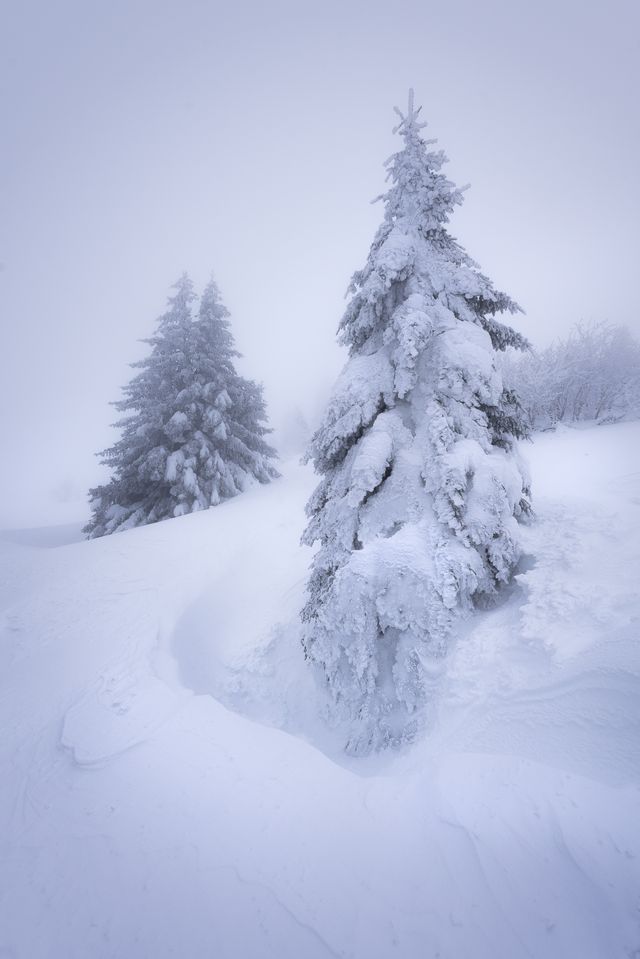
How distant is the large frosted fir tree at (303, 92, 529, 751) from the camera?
5.50 m

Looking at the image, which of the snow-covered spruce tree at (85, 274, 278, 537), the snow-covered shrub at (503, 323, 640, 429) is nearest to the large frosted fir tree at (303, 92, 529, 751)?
the snow-covered spruce tree at (85, 274, 278, 537)

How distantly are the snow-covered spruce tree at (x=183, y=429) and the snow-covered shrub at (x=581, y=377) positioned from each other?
1518cm

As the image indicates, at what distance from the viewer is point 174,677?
7.65 metres

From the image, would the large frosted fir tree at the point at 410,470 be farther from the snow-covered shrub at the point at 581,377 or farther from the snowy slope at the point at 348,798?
the snow-covered shrub at the point at 581,377

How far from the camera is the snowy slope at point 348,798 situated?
3355 millimetres

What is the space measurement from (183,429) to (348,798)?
42.8ft

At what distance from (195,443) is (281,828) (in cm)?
1276

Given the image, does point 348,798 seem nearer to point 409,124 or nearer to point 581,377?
point 409,124

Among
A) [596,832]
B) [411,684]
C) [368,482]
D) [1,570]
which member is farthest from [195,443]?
[596,832]

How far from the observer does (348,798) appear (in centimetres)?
480

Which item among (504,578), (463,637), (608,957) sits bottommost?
(608,957)

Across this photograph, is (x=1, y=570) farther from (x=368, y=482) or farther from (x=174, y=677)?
(x=368, y=482)

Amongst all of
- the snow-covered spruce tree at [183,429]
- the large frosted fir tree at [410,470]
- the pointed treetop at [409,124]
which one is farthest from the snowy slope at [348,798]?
→ the snow-covered spruce tree at [183,429]

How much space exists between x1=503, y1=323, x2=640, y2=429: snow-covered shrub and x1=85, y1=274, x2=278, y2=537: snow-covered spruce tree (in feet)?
49.8
